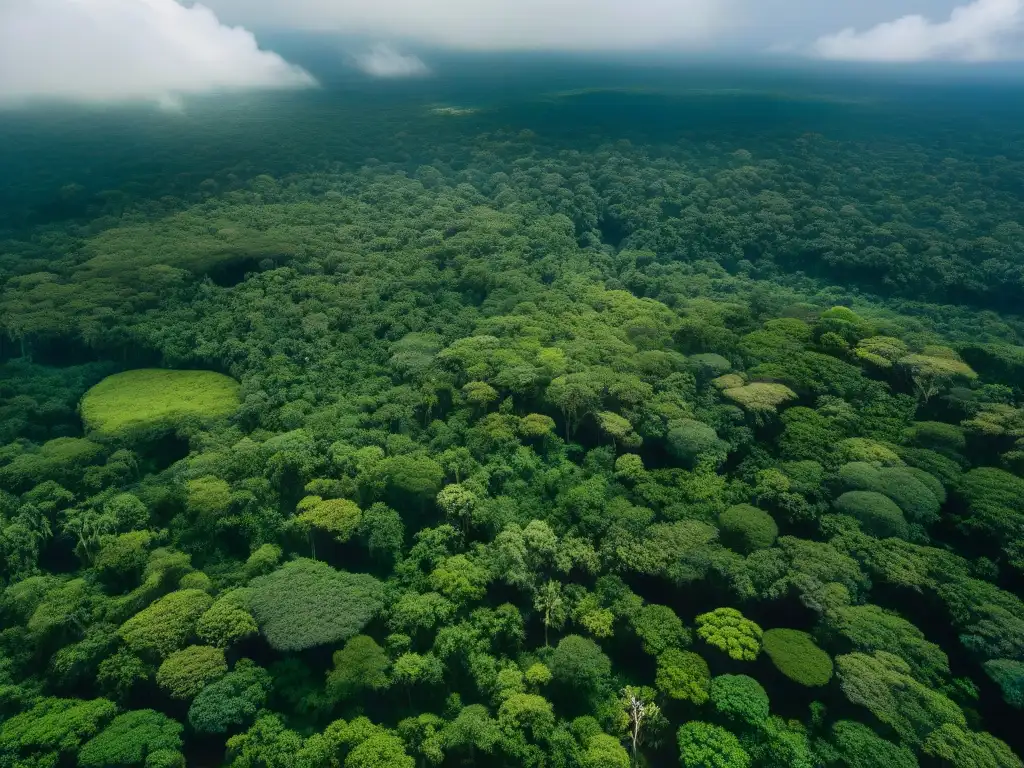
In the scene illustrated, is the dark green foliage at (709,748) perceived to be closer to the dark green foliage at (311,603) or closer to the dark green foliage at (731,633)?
the dark green foliage at (731,633)

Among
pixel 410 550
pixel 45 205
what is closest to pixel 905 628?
pixel 410 550

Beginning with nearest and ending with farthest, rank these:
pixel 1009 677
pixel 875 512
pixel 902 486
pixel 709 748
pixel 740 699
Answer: pixel 709 748 → pixel 1009 677 → pixel 740 699 → pixel 875 512 → pixel 902 486

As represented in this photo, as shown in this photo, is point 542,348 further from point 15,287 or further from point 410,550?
point 15,287

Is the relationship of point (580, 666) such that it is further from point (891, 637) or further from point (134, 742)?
point (134, 742)

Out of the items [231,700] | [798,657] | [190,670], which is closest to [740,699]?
[798,657]

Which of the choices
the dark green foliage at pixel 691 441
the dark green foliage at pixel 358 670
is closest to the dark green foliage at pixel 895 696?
the dark green foliage at pixel 691 441

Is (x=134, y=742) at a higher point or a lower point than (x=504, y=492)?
lower
